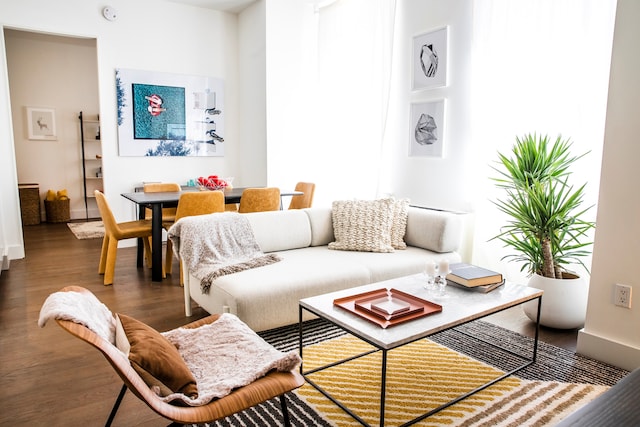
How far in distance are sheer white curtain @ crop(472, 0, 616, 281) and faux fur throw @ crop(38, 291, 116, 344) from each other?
2883 millimetres

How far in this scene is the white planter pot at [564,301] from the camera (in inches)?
111

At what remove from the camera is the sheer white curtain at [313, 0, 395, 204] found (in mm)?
4705

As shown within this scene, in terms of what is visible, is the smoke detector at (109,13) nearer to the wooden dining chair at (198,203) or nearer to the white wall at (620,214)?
the wooden dining chair at (198,203)

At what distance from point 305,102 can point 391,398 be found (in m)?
4.43

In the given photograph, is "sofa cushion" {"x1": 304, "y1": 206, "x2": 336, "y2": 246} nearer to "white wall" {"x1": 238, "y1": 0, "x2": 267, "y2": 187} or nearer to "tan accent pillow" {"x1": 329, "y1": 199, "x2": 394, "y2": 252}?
"tan accent pillow" {"x1": 329, "y1": 199, "x2": 394, "y2": 252}

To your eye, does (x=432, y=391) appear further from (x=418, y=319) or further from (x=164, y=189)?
(x=164, y=189)

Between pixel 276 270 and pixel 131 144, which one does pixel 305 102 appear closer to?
pixel 131 144

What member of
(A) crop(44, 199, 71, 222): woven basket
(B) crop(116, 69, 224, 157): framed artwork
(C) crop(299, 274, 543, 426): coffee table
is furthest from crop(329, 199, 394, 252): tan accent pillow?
(A) crop(44, 199, 71, 222): woven basket

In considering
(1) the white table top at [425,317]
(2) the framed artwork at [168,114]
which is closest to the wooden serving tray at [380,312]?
(1) the white table top at [425,317]

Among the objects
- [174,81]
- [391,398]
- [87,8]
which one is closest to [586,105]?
[391,398]

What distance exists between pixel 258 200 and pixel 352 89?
1902 millimetres

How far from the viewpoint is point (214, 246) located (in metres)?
3.07

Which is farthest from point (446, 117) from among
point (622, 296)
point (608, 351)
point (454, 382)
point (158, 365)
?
point (158, 365)

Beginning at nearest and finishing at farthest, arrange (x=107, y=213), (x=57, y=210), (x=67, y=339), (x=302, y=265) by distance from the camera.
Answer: (x=67, y=339), (x=302, y=265), (x=107, y=213), (x=57, y=210)
